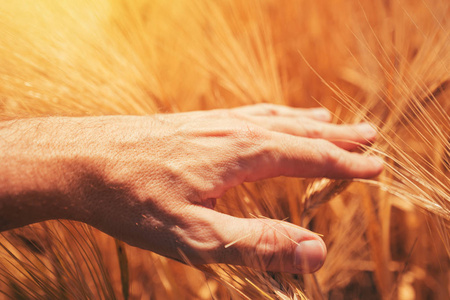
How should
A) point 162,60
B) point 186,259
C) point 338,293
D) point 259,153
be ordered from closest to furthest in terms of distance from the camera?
1. point 186,259
2. point 259,153
3. point 338,293
4. point 162,60

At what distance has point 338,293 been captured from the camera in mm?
770

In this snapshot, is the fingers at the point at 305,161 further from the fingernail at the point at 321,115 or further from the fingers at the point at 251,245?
the fingernail at the point at 321,115

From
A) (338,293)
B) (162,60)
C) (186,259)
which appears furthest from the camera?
(162,60)

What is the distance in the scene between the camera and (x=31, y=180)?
1.55 feet

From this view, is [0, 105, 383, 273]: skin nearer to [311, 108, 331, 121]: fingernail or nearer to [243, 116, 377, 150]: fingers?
[243, 116, 377, 150]: fingers

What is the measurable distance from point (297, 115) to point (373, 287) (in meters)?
0.40

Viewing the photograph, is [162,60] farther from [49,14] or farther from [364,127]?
[364,127]

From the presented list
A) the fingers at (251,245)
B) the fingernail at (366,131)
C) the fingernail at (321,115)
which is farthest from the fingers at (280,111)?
the fingers at (251,245)

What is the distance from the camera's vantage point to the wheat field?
550mm

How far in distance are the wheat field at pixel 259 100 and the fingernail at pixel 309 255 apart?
0.11 feet

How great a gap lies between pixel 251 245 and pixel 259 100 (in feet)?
1.33

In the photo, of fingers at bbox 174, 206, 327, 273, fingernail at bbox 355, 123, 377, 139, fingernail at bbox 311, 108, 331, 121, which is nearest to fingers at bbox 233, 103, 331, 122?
fingernail at bbox 311, 108, 331, 121

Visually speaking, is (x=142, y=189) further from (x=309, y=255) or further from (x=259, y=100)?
(x=259, y=100)

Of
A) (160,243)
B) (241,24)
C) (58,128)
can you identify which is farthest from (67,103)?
(241,24)
